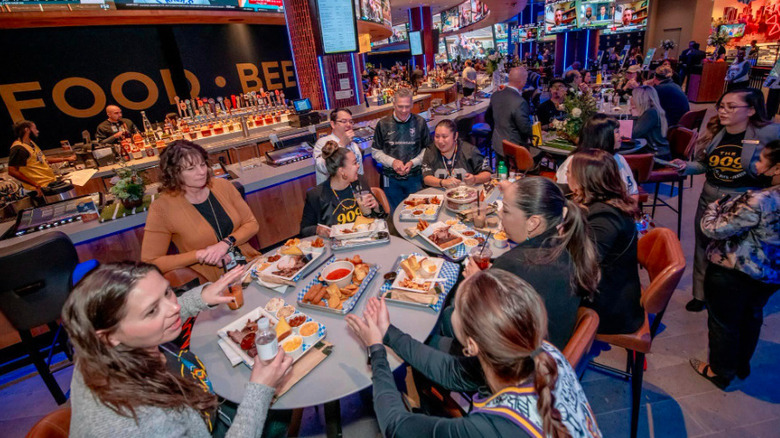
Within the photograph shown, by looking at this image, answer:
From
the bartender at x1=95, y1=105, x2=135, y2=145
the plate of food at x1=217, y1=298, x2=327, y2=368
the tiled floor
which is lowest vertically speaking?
the tiled floor

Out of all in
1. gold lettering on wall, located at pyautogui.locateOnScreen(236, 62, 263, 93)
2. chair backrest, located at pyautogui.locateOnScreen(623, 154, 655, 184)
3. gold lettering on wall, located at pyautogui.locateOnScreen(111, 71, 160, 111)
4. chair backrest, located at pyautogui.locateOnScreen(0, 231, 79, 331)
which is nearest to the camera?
chair backrest, located at pyautogui.locateOnScreen(0, 231, 79, 331)

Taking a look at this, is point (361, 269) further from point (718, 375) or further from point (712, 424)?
point (718, 375)

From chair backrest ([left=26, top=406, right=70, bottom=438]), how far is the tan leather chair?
2.44 m

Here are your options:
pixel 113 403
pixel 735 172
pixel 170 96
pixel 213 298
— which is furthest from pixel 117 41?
pixel 735 172

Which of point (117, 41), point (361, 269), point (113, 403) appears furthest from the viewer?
point (117, 41)

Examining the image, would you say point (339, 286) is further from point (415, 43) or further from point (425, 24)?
point (425, 24)

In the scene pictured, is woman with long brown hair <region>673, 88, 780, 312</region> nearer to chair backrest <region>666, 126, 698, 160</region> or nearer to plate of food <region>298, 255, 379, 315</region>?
chair backrest <region>666, 126, 698, 160</region>

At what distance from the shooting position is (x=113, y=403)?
110 cm

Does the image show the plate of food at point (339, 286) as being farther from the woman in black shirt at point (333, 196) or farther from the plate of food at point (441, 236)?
the woman in black shirt at point (333, 196)

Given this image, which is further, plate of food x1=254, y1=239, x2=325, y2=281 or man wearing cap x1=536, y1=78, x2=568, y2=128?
man wearing cap x1=536, y1=78, x2=568, y2=128

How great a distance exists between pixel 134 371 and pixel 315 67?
616cm

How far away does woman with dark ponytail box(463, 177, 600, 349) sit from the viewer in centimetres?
163

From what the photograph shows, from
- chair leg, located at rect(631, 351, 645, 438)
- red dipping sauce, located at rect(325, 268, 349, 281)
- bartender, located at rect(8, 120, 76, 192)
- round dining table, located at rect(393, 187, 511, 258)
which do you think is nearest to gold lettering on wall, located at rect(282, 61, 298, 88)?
bartender, located at rect(8, 120, 76, 192)

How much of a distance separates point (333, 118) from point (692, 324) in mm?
3755
